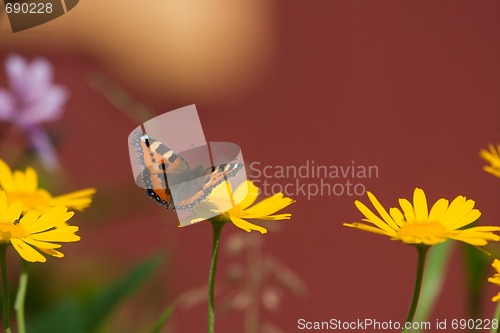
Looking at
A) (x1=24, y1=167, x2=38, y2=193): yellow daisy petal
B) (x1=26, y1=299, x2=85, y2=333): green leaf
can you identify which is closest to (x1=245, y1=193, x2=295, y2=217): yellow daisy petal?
(x1=24, y1=167, x2=38, y2=193): yellow daisy petal

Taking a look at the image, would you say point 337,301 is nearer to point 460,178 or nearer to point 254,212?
point 460,178

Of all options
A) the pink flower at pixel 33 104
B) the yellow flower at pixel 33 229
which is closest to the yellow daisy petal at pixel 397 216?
the yellow flower at pixel 33 229

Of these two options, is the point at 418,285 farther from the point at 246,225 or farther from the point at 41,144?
the point at 41,144

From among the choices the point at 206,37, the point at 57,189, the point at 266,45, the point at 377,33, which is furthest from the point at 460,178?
the point at 57,189

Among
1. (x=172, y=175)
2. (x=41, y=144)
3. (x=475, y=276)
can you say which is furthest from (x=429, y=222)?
(x=41, y=144)

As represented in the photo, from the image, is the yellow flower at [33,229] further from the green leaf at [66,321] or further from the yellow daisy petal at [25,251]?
the green leaf at [66,321]

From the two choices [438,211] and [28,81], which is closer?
[438,211]
